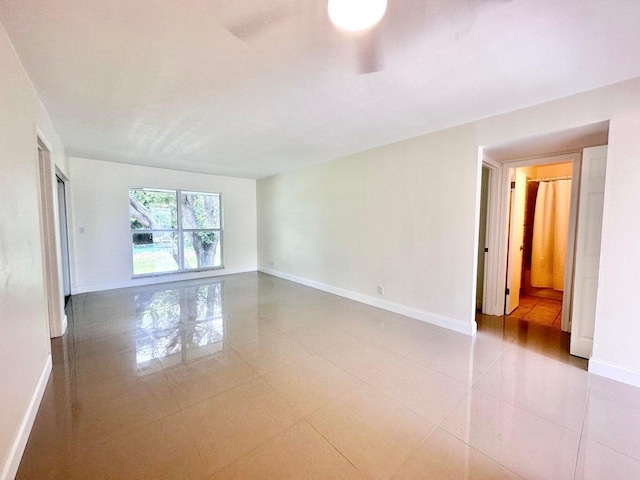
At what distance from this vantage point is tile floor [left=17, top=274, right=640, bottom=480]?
1.43 meters

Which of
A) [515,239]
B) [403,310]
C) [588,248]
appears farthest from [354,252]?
[588,248]

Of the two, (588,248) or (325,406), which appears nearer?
(325,406)

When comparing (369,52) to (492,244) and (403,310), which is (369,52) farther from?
(492,244)

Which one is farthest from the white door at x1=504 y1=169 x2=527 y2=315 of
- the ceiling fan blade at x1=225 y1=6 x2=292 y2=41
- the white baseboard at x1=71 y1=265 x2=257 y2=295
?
the white baseboard at x1=71 y1=265 x2=257 y2=295

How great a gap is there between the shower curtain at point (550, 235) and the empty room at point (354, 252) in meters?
0.94

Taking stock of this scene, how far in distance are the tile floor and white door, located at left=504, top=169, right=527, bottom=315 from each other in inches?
28.7

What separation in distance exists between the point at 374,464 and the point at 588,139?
3466mm

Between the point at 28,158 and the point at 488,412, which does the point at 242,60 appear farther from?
the point at 488,412

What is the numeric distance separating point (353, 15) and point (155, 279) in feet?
19.5

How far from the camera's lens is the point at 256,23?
59.2 inches

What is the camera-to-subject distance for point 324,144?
12.5 feet

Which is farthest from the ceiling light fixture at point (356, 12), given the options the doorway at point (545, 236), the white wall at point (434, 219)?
the doorway at point (545, 236)

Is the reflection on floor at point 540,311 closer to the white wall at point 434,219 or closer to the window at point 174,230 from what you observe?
the white wall at point 434,219

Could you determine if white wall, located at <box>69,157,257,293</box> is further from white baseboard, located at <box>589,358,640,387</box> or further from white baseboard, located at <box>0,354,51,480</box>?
white baseboard, located at <box>589,358,640,387</box>
